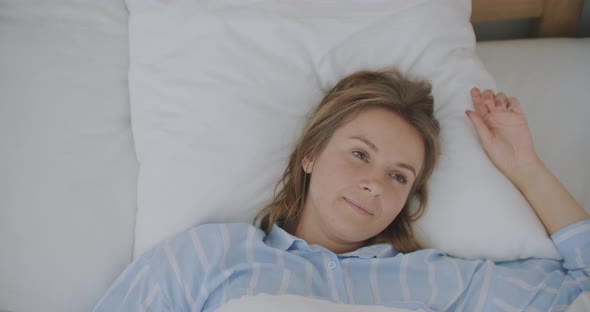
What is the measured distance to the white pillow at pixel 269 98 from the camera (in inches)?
48.1

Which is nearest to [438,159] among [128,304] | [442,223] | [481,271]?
[442,223]

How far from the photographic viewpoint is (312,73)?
4.45 ft

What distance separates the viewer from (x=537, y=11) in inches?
67.4

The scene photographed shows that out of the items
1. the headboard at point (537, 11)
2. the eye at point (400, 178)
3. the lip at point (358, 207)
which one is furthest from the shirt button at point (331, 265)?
the headboard at point (537, 11)

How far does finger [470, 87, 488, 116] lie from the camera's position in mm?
1311

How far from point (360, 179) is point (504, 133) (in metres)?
0.37

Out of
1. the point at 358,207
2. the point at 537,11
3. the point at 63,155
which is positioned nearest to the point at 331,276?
the point at 358,207

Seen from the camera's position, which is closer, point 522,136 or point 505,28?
point 522,136

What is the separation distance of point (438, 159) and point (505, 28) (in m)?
0.77

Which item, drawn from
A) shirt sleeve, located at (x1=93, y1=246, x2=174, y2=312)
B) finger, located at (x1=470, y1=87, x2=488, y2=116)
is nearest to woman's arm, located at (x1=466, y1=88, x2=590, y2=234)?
finger, located at (x1=470, y1=87, x2=488, y2=116)

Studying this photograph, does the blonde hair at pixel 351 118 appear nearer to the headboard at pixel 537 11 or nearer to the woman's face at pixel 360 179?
the woman's face at pixel 360 179

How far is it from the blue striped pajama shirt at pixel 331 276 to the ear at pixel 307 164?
0.16m

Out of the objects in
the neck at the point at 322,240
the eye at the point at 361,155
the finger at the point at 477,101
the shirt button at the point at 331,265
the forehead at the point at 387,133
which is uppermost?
the finger at the point at 477,101

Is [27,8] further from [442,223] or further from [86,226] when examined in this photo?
[442,223]
